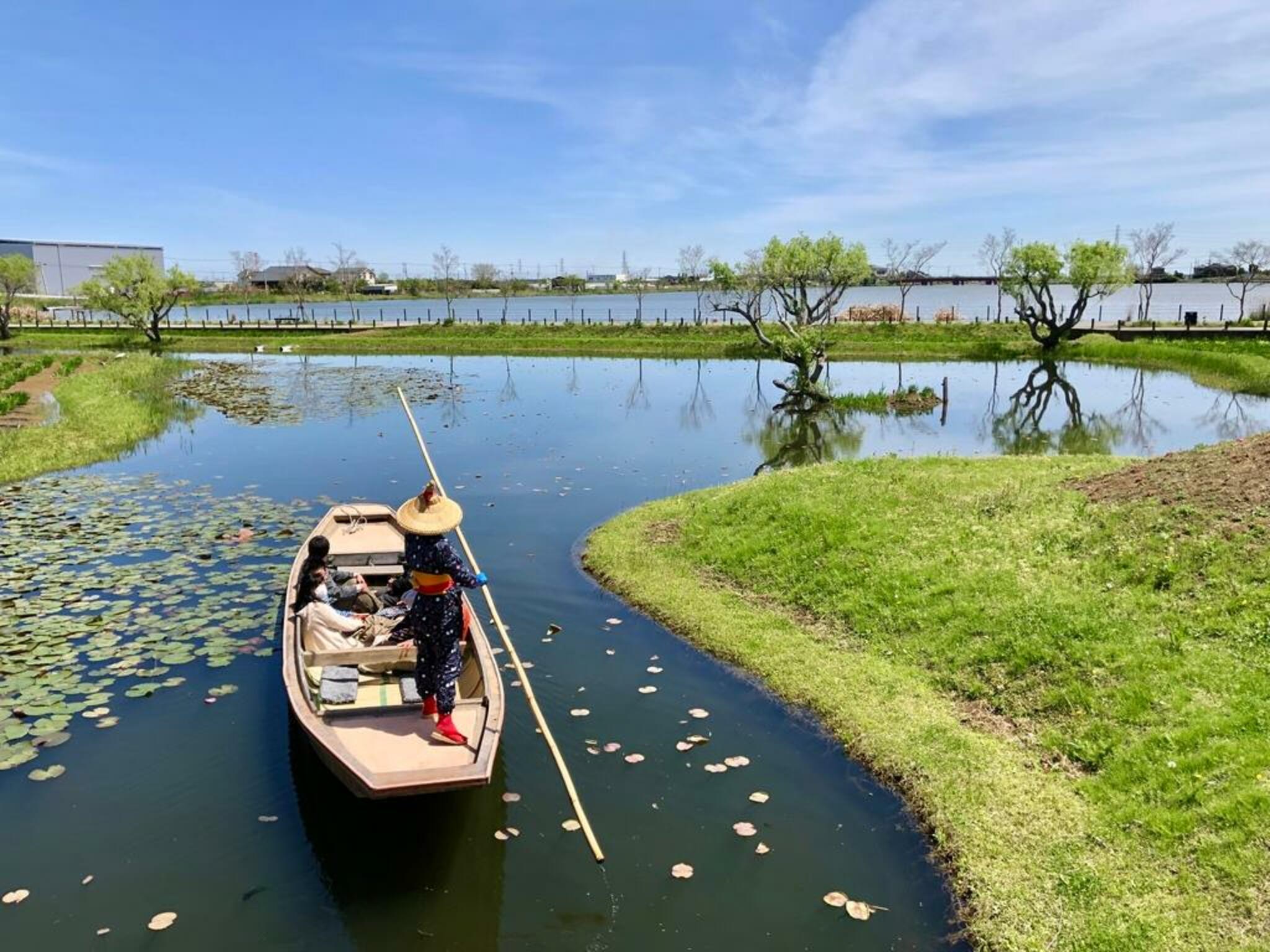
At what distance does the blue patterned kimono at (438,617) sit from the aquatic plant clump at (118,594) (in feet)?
12.5

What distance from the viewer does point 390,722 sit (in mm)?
7008

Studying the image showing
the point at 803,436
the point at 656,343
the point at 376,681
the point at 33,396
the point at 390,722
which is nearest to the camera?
the point at 390,722

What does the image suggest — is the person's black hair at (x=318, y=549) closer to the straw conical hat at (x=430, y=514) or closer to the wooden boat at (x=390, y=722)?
the wooden boat at (x=390, y=722)

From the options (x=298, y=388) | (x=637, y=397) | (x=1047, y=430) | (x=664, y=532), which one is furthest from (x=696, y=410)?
(x=298, y=388)

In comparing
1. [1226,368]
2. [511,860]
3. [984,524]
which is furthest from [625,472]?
[1226,368]

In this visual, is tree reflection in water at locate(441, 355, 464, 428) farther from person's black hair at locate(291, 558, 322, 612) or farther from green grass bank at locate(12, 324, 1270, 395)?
person's black hair at locate(291, 558, 322, 612)

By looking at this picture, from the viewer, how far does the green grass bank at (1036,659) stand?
569 centimetres

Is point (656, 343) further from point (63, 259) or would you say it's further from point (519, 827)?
point (63, 259)

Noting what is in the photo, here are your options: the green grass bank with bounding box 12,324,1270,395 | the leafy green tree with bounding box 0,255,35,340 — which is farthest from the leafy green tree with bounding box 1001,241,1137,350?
the leafy green tree with bounding box 0,255,35,340

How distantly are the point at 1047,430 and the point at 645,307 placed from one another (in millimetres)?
85296

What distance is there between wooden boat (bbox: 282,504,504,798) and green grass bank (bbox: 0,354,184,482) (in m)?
14.3

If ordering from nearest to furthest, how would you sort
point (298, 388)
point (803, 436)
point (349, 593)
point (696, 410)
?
point (349, 593)
point (803, 436)
point (696, 410)
point (298, 388)

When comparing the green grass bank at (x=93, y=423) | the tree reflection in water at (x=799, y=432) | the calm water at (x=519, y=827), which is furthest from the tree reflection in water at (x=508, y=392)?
the calm water at (x=519, y=827)

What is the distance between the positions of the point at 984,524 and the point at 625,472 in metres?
9.71
